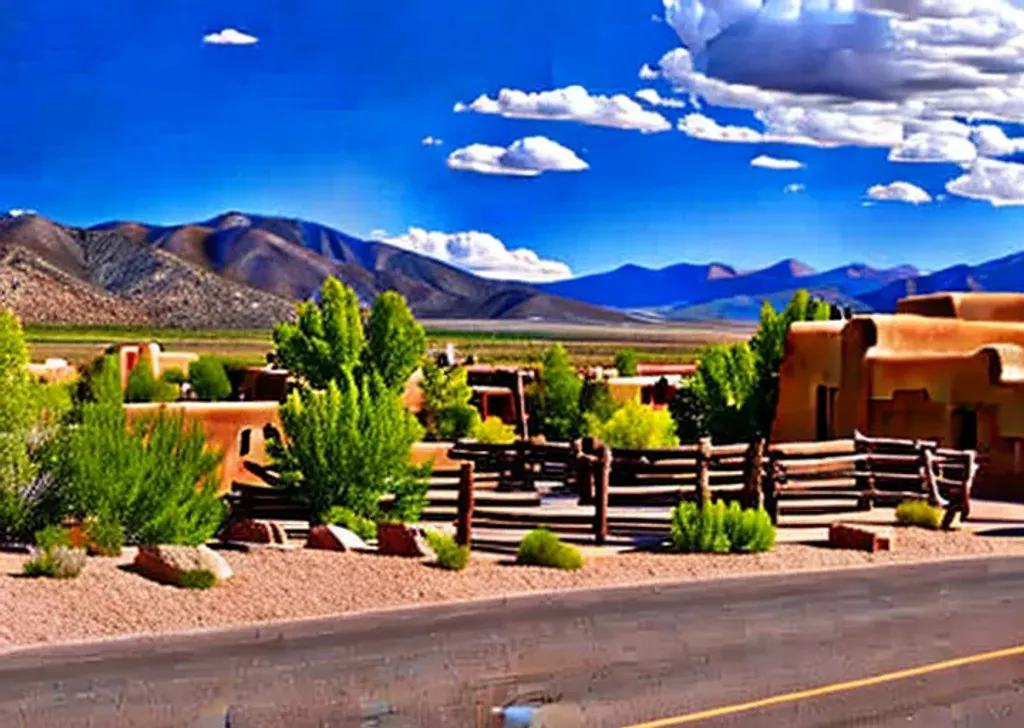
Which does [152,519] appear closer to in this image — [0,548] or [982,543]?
[0,548]

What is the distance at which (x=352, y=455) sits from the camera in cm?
2777

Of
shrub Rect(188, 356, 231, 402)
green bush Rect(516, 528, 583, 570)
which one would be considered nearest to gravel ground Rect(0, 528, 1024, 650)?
green bush Rect(516, 528, 583, 570)

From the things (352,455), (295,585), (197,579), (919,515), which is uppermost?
(352,455)

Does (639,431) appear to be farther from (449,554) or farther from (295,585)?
(295,585)

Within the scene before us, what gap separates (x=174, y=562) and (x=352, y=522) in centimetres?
762

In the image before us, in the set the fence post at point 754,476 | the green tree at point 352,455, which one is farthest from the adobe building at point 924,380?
the green tree at point 352,455

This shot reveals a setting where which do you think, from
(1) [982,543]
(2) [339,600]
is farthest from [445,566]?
(1) [982,543]

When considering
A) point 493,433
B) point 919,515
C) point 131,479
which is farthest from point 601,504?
point 493,433

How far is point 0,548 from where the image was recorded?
2170 cm

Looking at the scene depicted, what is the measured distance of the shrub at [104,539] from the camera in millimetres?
21000

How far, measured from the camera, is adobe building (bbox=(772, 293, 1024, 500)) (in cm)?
3544

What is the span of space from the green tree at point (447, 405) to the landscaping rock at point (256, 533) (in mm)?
21988

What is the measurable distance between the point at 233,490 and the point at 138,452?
30.6ft

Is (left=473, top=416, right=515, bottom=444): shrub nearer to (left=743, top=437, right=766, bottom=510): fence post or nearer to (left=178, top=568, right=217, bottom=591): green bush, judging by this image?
(left=743, top=437, right=766, bottom=510): fence post
